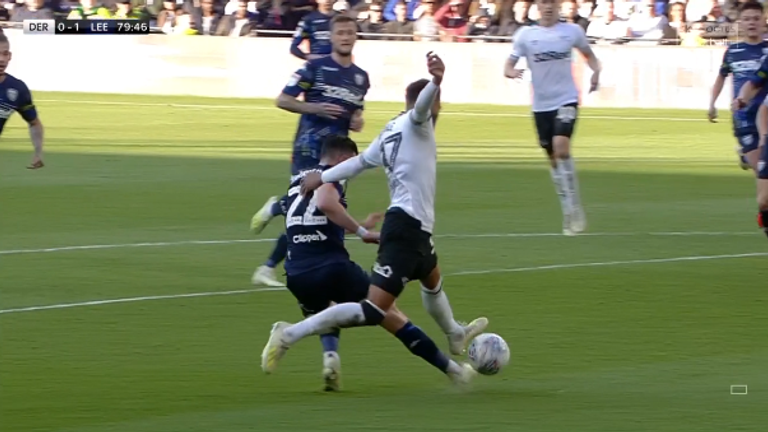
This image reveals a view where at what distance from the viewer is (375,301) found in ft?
27.5

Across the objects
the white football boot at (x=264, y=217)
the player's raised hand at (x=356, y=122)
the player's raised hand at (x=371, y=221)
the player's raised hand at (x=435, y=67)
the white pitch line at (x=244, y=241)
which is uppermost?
the player's raised hand at (x=435, y=67)

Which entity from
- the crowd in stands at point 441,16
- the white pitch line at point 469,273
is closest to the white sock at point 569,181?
the white pitch line at point 469,273

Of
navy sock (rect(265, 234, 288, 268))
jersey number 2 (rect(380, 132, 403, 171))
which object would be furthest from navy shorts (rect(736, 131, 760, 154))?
jersey number 2 (rect(380, 132, 403, 171))

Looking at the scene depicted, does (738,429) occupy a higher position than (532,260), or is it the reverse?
(738,429)

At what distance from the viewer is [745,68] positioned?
52.6ft

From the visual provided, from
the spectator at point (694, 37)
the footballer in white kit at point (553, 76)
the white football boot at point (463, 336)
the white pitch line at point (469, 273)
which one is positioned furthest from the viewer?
the spectator at point (694, 37)

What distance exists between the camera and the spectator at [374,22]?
33.8m

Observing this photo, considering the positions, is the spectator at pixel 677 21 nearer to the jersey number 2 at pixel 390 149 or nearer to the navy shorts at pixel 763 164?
the navy shorts at pixel 763 164

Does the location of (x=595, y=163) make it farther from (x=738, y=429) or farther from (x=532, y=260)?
(x=738, y=429)

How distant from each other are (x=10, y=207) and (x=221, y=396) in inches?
376

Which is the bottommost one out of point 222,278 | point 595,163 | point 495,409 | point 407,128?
point 595,163

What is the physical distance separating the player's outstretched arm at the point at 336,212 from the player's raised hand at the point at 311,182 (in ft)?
0.24

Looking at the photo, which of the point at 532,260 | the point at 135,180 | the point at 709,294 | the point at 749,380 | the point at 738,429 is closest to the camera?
the point at 738,429

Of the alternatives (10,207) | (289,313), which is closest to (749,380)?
(289,313)
